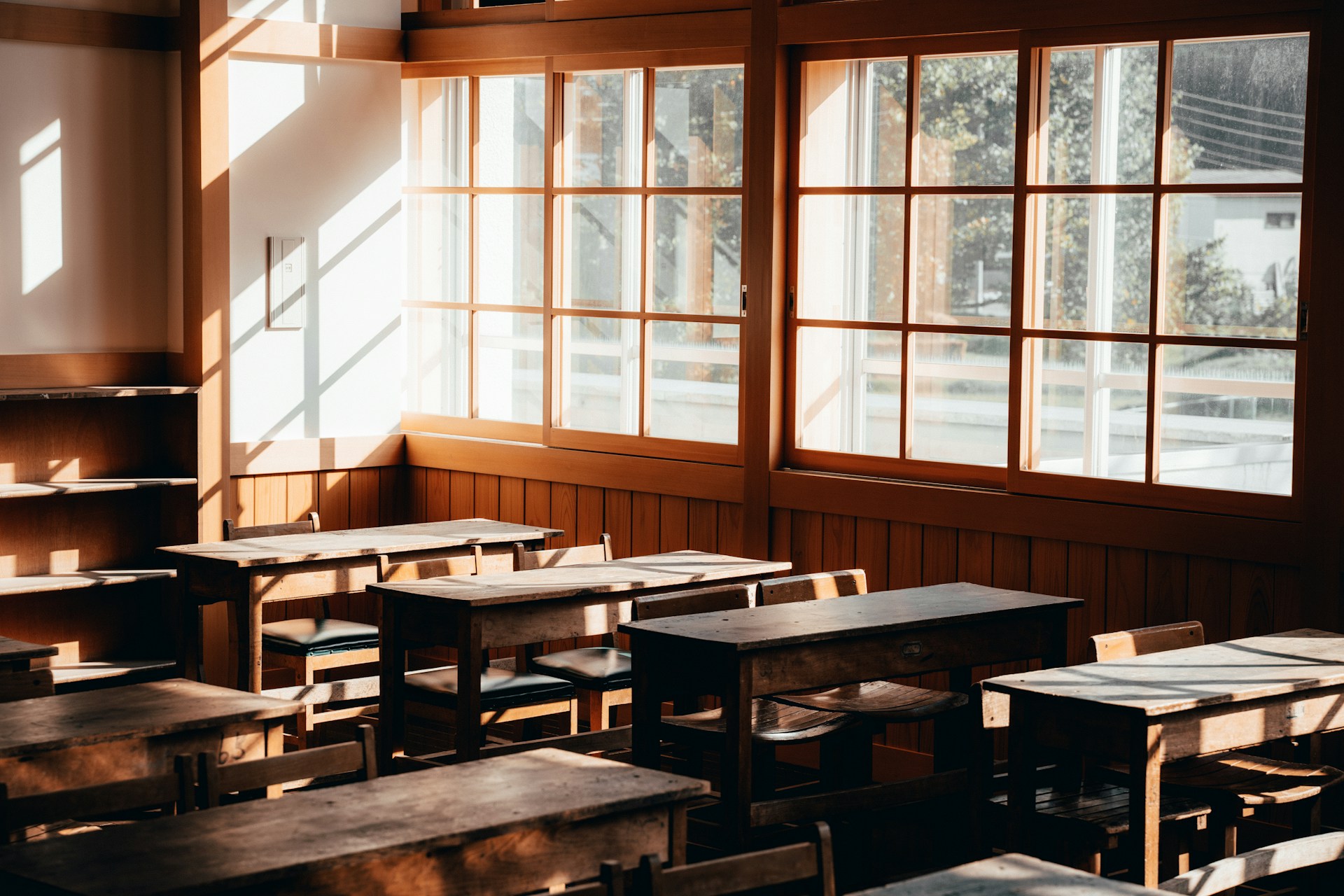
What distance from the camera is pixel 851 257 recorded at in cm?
654

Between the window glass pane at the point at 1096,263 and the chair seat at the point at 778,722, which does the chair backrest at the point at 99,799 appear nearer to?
the chair seat at the point at 778,722

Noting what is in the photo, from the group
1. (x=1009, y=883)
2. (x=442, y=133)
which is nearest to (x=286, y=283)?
(x=442, y=133)

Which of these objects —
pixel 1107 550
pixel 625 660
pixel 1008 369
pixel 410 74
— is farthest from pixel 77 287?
pixel 1107 550

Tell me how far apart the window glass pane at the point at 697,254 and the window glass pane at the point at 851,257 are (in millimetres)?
313

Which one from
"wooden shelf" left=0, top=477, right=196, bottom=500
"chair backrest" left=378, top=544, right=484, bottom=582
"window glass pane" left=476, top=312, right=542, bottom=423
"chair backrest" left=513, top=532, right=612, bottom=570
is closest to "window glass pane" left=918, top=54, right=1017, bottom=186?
"chair backrest" left=513, top=532, right=612, bottom=570

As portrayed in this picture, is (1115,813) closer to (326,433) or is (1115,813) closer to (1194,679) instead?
(1194,679)

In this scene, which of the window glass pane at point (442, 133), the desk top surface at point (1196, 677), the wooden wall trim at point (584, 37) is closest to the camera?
the desk top surface at point (1196, 677)

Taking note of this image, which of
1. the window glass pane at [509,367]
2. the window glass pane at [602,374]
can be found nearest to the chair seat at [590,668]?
the window glass pane at [602,374]

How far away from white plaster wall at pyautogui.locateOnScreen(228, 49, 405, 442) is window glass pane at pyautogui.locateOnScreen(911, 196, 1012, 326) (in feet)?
8.98

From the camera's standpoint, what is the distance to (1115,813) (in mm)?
4285

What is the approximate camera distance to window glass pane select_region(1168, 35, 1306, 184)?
5.35m

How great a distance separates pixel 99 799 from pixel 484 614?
6.85 ft

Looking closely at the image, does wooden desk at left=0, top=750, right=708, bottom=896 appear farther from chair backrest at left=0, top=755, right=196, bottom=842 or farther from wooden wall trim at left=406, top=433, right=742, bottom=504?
wooden wall trim at left=406, top=433, right=742, bottom=504

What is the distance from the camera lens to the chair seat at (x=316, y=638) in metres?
6.24
